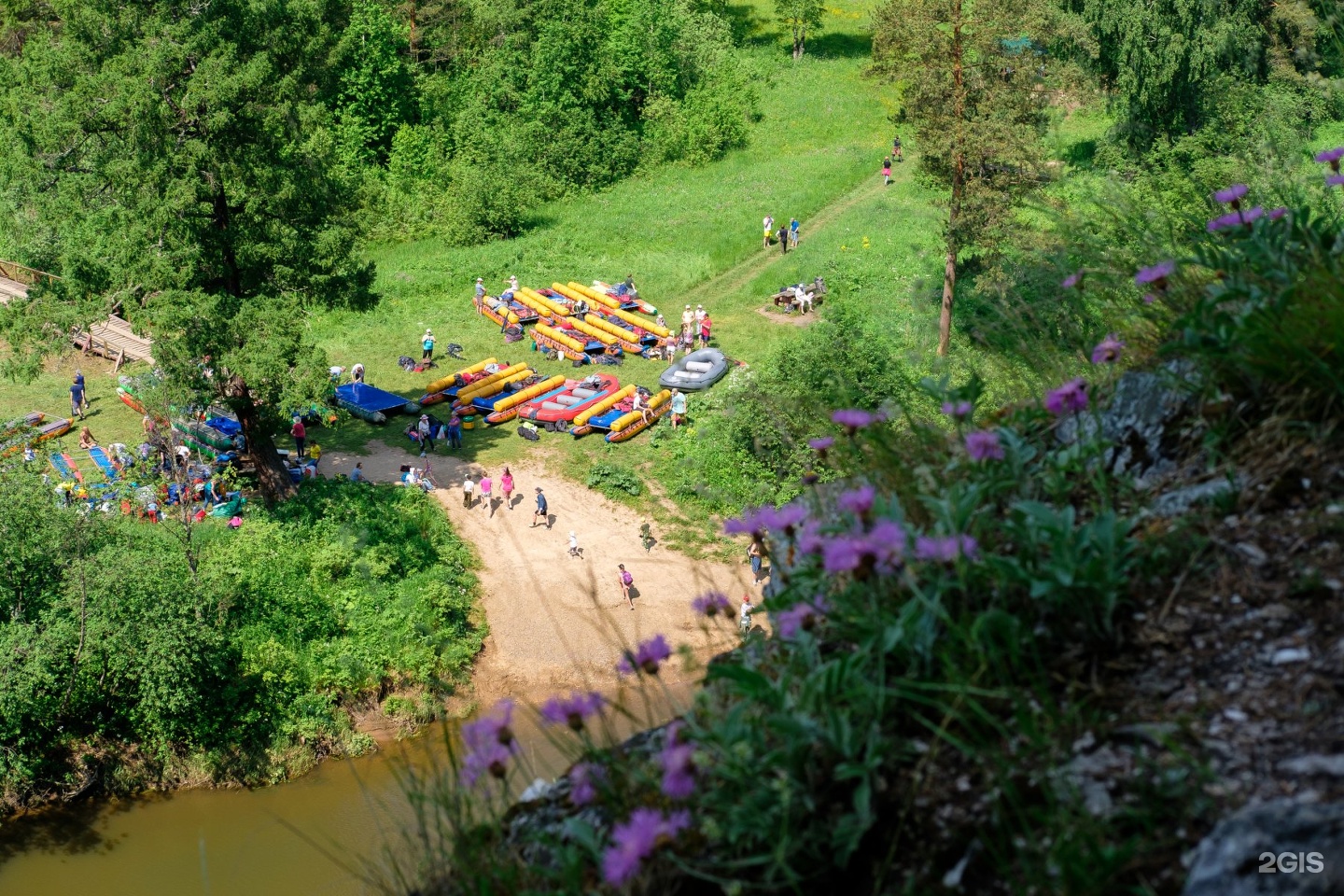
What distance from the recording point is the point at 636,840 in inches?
131

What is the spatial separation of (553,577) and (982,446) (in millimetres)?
19577

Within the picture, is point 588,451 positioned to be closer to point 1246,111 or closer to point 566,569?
point 566,569

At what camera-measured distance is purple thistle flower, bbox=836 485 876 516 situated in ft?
13.3

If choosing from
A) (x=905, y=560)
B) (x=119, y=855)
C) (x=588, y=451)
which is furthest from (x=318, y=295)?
(x=905, y=560)

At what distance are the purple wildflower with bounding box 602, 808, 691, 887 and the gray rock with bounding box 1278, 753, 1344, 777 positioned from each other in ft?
5.34

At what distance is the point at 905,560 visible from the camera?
391cm

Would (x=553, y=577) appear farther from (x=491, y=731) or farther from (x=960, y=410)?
(x=491, y=731)

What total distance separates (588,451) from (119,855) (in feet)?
42.5

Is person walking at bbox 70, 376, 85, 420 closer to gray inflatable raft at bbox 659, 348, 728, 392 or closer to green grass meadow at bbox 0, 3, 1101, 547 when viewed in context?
green grass meadow at bbox 0, 3, 1101, 547

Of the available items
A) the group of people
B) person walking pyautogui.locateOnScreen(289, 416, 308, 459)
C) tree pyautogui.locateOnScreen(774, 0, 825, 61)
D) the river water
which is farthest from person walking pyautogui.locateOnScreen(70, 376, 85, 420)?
tree pyautogui.locateOnScreen(774, 0, 825, 61)

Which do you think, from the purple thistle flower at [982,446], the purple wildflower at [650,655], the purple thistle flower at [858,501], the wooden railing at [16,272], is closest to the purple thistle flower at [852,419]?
the purple thistle flower at [858,501]

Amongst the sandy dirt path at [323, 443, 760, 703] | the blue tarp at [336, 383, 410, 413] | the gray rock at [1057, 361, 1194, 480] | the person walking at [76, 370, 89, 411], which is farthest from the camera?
the person walking at [76, 370, 89, 411]

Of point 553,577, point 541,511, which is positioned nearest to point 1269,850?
point 553,577

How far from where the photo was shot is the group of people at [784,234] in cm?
3947
